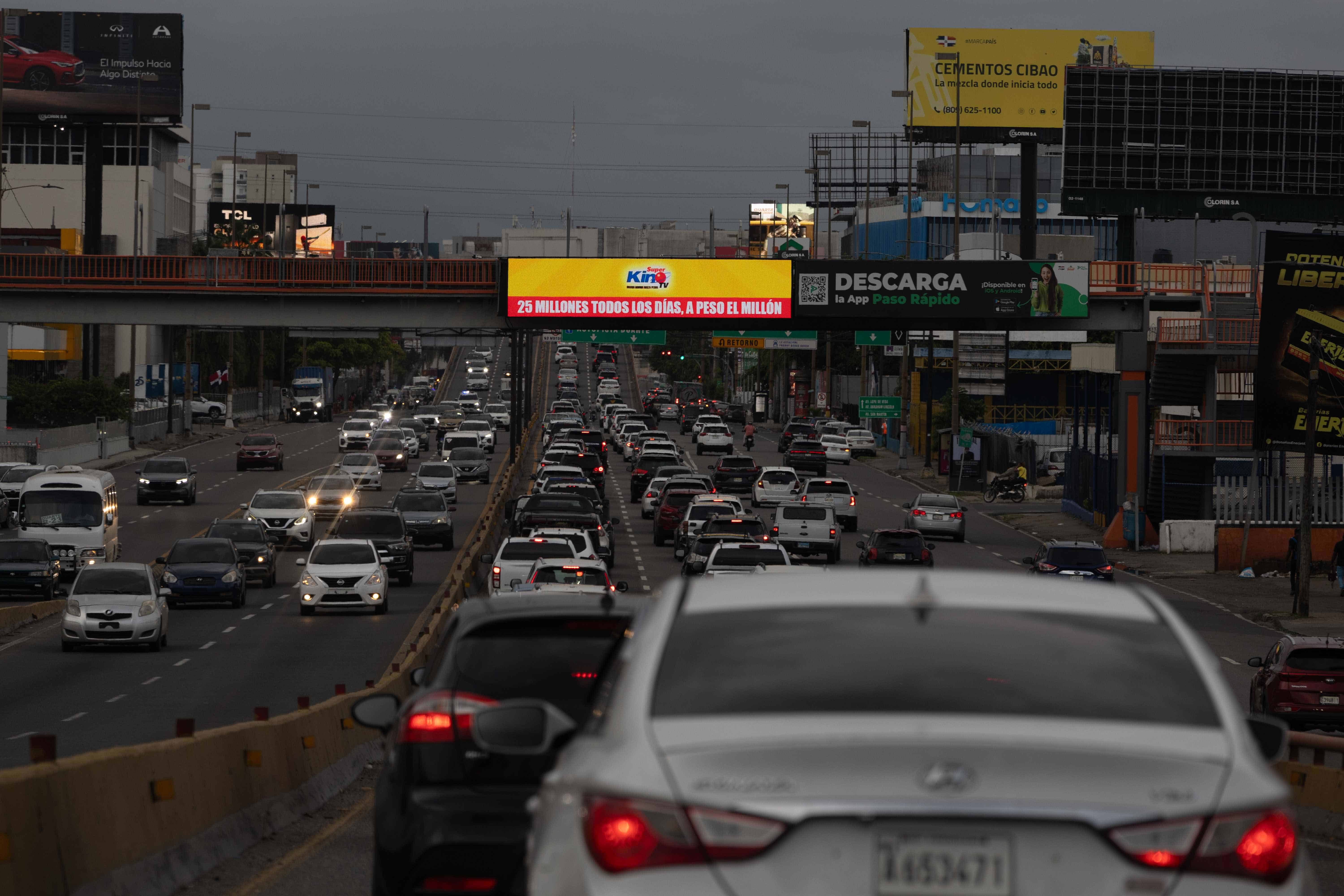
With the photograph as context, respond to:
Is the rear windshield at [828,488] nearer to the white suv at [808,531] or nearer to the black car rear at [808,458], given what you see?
the white suv at [808,531]

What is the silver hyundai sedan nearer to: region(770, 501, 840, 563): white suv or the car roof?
the car roof

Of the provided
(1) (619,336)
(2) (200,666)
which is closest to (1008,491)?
(1) (619,336)

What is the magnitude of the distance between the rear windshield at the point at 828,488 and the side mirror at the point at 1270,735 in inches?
1826

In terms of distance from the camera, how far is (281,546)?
49.6 metres

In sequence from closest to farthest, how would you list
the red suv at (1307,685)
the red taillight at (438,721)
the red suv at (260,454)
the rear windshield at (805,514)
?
the red taillight at (438,721)
the red suv at (1307,685)
the rear windshield at (805,514)
the red suv at (260,454)

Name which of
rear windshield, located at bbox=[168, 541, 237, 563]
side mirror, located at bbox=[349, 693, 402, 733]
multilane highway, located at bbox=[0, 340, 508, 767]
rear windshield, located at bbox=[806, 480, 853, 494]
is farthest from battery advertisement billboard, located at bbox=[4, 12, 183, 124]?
side mirror, located at bbox=[349, 693, 402, 733]

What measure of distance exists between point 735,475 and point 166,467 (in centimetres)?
1855

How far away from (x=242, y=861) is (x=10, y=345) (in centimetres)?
8587

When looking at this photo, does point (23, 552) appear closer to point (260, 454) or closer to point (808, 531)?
point (808, 531)

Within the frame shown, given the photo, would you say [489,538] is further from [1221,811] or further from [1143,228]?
[1143,228]

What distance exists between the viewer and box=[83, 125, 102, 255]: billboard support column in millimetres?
108438

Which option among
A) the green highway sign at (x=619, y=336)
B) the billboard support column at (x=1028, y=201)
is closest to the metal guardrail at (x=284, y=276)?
the green highway sign at (x=619, y=336)

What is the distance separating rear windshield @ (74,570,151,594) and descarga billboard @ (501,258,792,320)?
76.4 feet

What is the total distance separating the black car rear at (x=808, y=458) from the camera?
76375 millimetres
